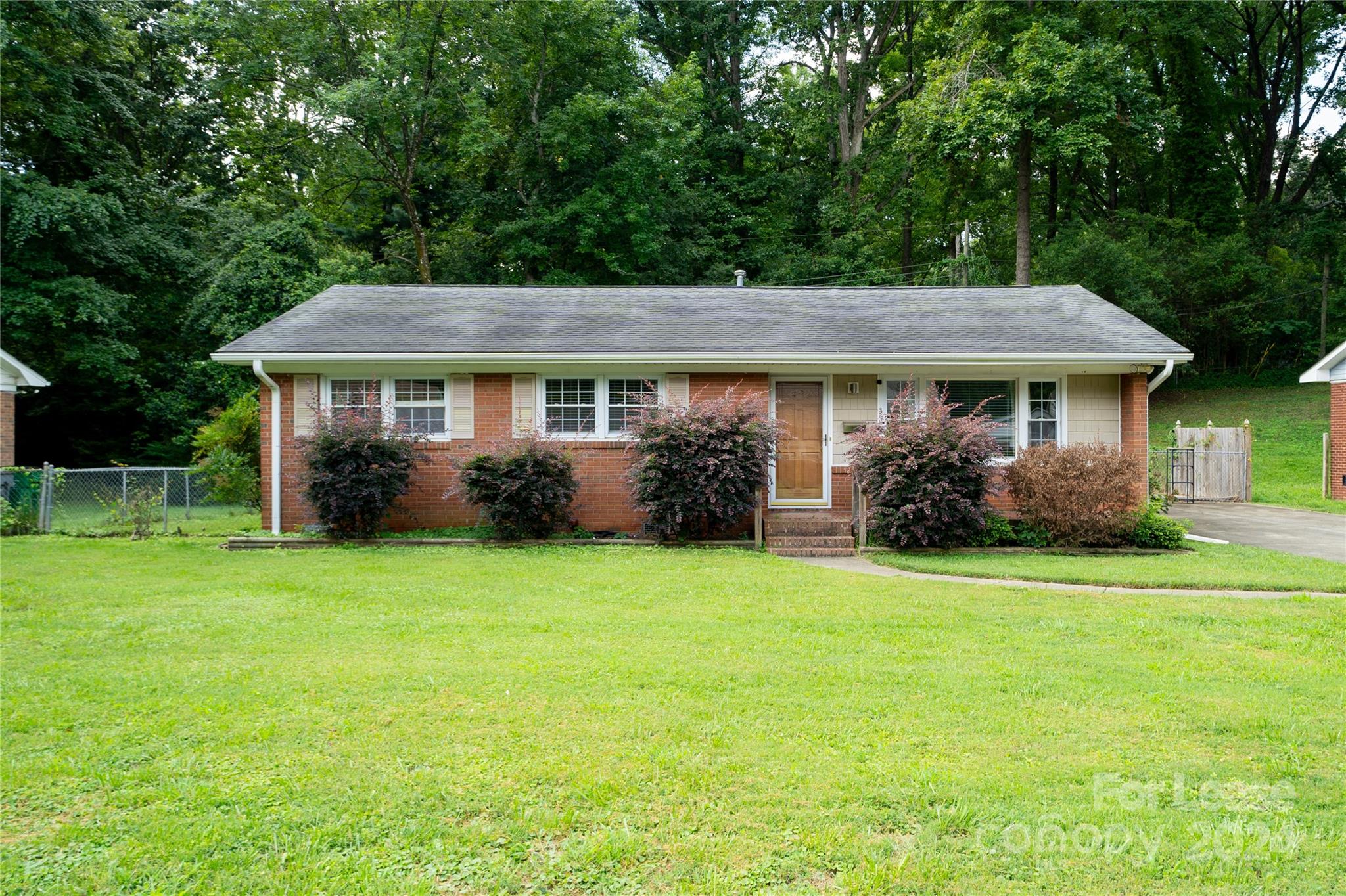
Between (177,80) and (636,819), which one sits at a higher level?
(177,80)

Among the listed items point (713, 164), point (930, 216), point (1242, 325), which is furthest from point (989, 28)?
point (1242, 325)

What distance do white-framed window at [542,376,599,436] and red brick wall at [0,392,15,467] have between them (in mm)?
11721

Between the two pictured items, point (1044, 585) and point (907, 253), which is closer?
point (1044, 585)

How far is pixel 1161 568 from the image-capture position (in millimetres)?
9633

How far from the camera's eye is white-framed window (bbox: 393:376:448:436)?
13109 millimetres

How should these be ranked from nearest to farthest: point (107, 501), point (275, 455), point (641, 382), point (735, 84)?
1. point (275, 455)
2. point (641, 382)
3. point (107, 501)
4. point (735, 84)

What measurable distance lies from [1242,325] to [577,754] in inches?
1403

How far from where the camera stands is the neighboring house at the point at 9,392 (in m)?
16.1

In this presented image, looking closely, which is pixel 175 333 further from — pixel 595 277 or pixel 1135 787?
pixel 1135 787

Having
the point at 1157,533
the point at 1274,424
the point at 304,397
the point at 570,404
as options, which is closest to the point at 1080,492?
the point at 1157,533

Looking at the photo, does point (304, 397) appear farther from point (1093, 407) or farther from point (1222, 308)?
point (1222, 308)

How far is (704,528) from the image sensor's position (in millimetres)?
12352

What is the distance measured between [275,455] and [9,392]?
8.12 m

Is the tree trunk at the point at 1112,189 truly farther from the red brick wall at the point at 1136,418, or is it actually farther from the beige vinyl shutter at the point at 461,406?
the beige vinyl shutter at the point at 461,406
